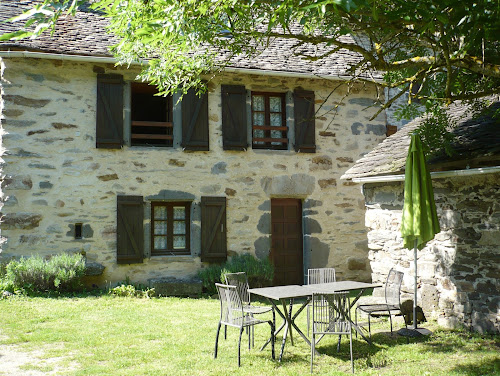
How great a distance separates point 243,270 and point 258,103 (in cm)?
351

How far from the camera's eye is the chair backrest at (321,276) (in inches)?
275

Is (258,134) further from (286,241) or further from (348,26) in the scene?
(348,26)

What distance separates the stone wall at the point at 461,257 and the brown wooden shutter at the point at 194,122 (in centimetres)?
423

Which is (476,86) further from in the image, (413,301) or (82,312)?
(82,312)

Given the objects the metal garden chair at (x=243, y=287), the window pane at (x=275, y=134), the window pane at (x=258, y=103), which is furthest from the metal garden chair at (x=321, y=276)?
the window pane at (x=258, y=103)

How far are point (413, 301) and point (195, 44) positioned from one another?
4180mm

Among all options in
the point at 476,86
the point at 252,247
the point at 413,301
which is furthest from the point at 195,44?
the point at 252,247

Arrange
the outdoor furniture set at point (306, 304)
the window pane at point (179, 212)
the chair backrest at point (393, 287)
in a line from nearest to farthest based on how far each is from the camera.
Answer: the outdoor furniture set at point (306, 304), the chair backrest at point (393, 287), the window pane at point (179, 212)

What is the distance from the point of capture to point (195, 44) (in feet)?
18.9

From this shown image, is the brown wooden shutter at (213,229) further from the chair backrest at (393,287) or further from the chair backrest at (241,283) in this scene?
the chair backrest at (393,287)

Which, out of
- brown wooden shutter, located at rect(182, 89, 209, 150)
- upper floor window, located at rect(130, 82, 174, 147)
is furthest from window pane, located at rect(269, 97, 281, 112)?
upper floor window, located at rect(130, 82, 174, 147)

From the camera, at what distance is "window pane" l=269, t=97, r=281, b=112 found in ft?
36.8

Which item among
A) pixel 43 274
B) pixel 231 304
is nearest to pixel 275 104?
pixel 43 274

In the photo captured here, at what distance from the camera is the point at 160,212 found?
10344mm
